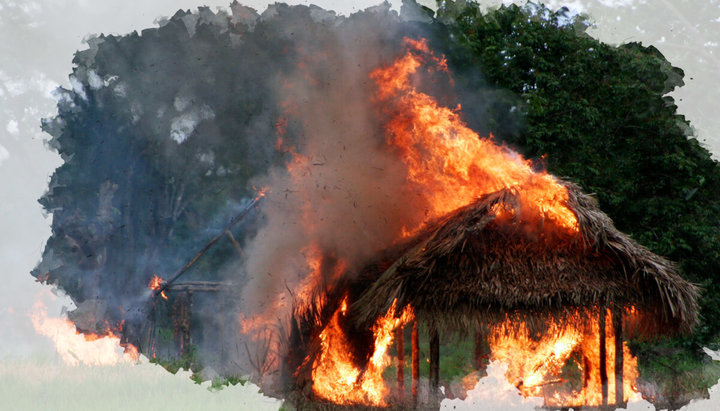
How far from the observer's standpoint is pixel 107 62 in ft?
75.2

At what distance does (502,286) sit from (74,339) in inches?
557

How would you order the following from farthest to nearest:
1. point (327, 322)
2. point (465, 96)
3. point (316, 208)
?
point (465, 96), point (316, 208), point (327, 322)

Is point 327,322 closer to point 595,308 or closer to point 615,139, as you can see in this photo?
point 595,308

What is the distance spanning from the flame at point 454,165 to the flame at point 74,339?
32.6ft

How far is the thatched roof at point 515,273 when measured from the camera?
9773 mm

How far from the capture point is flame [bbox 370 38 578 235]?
9.97m

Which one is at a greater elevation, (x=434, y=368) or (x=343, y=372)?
(x=434, y=368)

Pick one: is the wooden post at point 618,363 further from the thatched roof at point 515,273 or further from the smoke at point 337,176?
the smoke at point 337,176

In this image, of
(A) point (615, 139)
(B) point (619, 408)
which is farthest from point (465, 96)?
(B) point (619, 408)

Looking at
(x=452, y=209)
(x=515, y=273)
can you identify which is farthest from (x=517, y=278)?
(x=452, y=209)

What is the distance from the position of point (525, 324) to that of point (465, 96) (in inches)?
374

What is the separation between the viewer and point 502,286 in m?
9.81

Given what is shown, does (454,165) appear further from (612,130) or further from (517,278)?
(612,130)

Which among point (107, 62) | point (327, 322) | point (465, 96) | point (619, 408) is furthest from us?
point (107, 62)
